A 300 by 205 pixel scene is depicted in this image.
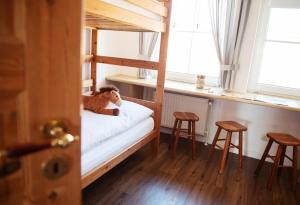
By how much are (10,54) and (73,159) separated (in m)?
0.31

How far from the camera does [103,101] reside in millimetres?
2334

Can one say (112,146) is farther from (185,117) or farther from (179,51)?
(179,51)

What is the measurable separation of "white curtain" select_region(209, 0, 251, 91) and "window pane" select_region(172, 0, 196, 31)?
38 cm

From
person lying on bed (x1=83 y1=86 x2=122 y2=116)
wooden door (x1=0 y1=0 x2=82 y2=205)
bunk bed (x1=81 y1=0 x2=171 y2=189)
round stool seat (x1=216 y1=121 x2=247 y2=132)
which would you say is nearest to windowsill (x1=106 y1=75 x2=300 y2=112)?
round stool seat (x1=216 y1=121 x2=247 y2=132)

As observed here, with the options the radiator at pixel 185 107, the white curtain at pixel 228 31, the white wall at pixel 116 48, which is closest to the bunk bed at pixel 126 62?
the white wall at pixel 116 48

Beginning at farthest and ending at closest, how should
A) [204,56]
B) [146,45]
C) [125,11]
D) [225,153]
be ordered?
1. [146,45]
2. [204,56]
3. [225,153]
4. [125,11]

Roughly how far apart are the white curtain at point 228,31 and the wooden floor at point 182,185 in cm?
104

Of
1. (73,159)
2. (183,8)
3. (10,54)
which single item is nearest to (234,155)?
(183,8)

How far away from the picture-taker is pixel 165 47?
2506 mm

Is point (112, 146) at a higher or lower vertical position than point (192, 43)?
lower

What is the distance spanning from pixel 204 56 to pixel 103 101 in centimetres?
160

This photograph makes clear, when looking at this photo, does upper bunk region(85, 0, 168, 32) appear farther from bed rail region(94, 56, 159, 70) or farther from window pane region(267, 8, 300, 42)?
window pane region(267, 8, 300, 42)

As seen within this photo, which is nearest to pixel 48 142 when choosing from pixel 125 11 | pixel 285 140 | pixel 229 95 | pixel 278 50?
pixel 125 11

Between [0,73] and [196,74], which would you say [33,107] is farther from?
[196,74]
